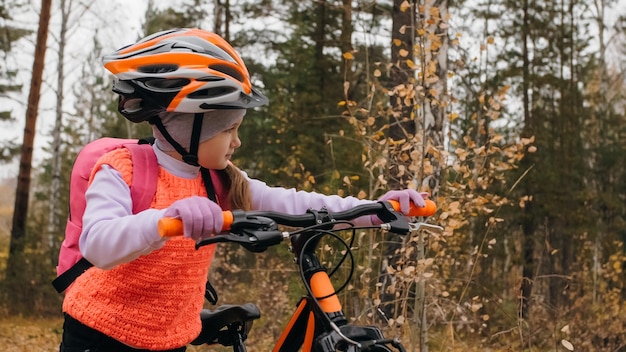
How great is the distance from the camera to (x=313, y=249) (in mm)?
2057

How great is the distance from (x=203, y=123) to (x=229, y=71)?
0.19 metres

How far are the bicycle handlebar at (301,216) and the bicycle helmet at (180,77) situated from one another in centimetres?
→ 49

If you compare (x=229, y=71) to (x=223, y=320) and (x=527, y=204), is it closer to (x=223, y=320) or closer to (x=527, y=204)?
(x=223, y=320)

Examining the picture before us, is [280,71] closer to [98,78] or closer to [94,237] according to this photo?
[98,78]

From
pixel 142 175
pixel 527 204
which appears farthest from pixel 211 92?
pixel 527 204

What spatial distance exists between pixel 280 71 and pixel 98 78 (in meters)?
10.9

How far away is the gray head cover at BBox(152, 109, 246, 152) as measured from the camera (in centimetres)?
232

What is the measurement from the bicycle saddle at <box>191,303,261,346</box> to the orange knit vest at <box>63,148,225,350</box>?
210 mm

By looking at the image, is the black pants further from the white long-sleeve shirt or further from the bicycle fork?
the bicycle fork

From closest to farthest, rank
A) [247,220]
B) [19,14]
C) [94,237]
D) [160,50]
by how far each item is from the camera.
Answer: [247,220] → [94,237] → [160,50] → [19,14]

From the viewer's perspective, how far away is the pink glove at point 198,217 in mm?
1638

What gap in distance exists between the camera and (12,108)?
2038cm

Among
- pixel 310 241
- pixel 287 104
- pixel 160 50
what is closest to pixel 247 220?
pixel 310 241

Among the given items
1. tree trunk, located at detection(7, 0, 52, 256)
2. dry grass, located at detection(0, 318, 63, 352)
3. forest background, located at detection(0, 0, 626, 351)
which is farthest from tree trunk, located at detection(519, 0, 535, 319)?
tree trunk, located at detection(7, 0, 52, 256)
